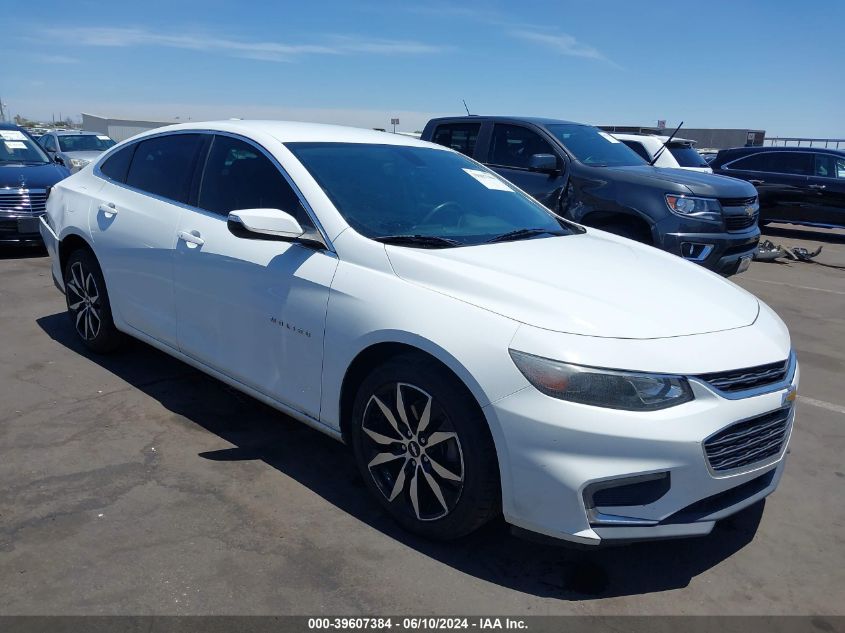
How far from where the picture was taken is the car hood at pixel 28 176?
8617 mm

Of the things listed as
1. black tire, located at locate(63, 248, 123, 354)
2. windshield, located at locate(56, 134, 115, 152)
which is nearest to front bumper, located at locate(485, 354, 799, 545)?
black tire, located at locate(63, 248, 123, 354)

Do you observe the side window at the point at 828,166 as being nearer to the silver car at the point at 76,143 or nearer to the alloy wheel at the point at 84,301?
the alloy wheel at the point at 84,301

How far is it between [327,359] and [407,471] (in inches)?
24.0

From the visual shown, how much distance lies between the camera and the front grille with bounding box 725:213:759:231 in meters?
6.93

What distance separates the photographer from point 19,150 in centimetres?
973

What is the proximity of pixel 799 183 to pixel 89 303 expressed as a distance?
42.2ft

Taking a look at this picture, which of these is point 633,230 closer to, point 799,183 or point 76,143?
point 799,183

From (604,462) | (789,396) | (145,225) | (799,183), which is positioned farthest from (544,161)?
(799,183)

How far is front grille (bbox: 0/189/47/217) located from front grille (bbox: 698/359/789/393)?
326 inches

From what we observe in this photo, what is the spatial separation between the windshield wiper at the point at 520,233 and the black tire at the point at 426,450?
96 cm

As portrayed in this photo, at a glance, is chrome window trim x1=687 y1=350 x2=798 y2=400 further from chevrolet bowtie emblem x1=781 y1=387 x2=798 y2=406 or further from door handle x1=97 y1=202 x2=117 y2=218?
door handle x1=97 y1=202 x2=117 y2=218

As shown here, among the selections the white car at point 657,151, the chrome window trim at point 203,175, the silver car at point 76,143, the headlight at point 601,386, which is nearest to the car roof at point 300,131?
the chrome window trim at point 203,175
